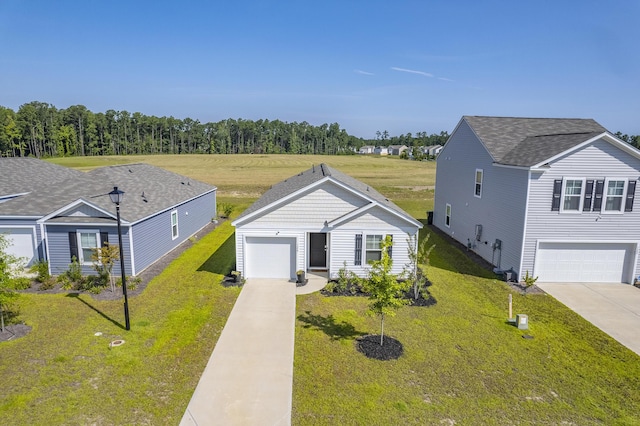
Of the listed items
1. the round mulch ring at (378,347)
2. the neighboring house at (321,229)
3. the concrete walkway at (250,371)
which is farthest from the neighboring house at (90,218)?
the round mulch ring at (378,347)

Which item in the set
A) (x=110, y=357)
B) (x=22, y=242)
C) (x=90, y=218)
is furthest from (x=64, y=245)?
(x=110, y=357)

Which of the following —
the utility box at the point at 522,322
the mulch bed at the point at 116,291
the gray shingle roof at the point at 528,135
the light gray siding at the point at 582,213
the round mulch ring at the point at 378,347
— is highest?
the gray shingle roof at the point at 528,135

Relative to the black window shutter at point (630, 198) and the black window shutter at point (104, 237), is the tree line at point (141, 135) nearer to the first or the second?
the black window shutter at point (104, 237)

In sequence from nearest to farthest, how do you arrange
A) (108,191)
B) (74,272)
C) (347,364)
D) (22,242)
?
(347,364) < (74,272) < (22,242) < (108,191)

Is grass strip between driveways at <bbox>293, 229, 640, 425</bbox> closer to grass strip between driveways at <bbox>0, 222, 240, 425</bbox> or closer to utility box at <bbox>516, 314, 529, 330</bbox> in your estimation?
utility box at <bbox>516, 314, 529, 330</bbox>

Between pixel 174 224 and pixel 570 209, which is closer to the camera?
pixel 570 209

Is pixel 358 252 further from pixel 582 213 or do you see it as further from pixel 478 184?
pixel 582 213

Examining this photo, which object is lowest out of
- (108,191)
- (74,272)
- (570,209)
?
(74,272)
